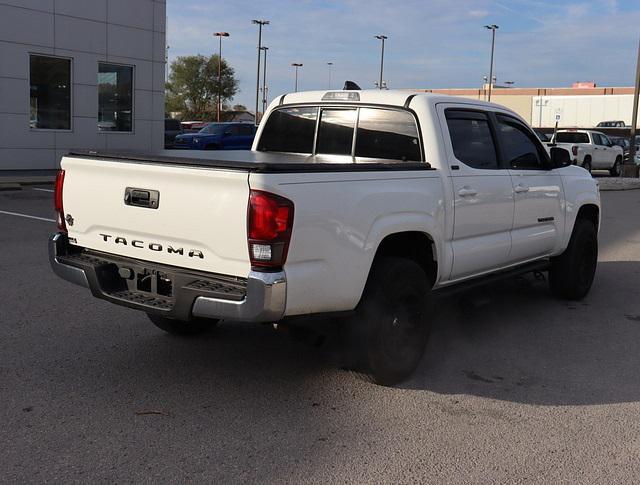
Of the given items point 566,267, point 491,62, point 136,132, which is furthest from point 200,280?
point 491,62

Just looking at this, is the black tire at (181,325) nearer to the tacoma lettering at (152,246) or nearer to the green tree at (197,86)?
the tacoma lettering at (152,246)

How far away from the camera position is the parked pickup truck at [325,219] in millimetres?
3873

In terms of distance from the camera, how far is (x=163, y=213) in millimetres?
4145

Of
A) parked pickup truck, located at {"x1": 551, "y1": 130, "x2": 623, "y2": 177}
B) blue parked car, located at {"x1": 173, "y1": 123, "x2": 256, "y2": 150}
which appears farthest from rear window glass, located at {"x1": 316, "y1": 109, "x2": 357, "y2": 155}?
parked pickup truck, located at {"x1": 551, "y1": 130, "x2": 623, "y2": 177}

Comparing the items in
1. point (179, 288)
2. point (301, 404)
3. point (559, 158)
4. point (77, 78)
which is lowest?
point (301, 404)

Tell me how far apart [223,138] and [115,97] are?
7035 mm

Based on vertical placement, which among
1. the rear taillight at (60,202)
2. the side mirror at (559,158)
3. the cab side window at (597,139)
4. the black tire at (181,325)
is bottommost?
the black tire at (181,325)

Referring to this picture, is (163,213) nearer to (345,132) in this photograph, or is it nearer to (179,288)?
(179,288)

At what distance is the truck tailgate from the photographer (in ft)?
12.7

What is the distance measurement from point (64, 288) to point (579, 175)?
17.0ft

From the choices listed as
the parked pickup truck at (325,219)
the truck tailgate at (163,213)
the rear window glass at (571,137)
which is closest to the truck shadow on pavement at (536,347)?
the parked pickup truck at (325,219)

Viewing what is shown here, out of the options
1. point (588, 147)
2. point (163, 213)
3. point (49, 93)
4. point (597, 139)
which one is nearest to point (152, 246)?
point (163, 213)

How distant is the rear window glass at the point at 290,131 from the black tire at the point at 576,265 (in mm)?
2797

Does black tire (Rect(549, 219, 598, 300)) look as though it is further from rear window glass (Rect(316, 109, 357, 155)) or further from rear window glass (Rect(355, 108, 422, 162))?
rear window glass (Rect(316, 109, 357, 155))
